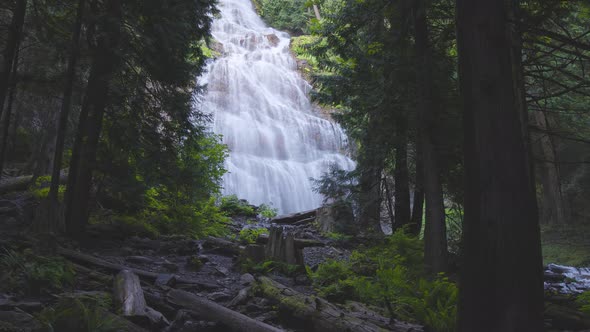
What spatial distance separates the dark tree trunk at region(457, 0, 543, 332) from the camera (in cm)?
336

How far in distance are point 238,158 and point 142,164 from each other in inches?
658

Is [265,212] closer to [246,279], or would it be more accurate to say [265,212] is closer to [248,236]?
[248,236]

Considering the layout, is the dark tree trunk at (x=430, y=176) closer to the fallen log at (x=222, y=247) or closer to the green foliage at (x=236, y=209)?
the fallen log at (x=222, y=247)

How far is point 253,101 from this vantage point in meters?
31.1

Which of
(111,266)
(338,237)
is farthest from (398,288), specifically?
(338,237)

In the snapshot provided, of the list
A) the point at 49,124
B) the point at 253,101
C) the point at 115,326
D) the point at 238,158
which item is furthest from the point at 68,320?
the point at 253,101

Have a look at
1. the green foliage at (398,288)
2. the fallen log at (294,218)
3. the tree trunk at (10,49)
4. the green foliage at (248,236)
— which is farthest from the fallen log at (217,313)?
the fallen log at (294,218)

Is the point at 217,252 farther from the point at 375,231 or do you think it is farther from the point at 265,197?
the point at 265,197

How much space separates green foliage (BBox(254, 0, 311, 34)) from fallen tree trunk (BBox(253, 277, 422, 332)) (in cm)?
4032

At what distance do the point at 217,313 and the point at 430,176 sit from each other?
4799 millimetres

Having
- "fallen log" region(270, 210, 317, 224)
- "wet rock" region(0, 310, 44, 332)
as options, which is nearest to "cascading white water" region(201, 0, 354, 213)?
"fallen log" region(270, 210, 317, 224)

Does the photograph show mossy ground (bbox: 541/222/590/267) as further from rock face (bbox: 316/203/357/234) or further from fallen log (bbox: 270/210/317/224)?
fallen log (bbox: 270/210/317/224)

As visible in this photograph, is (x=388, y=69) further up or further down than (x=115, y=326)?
further up

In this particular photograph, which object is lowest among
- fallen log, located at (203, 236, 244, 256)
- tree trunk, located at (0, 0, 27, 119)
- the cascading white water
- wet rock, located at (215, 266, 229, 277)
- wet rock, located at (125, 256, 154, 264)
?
wet rock, located at (215, 266, 229, 277)
